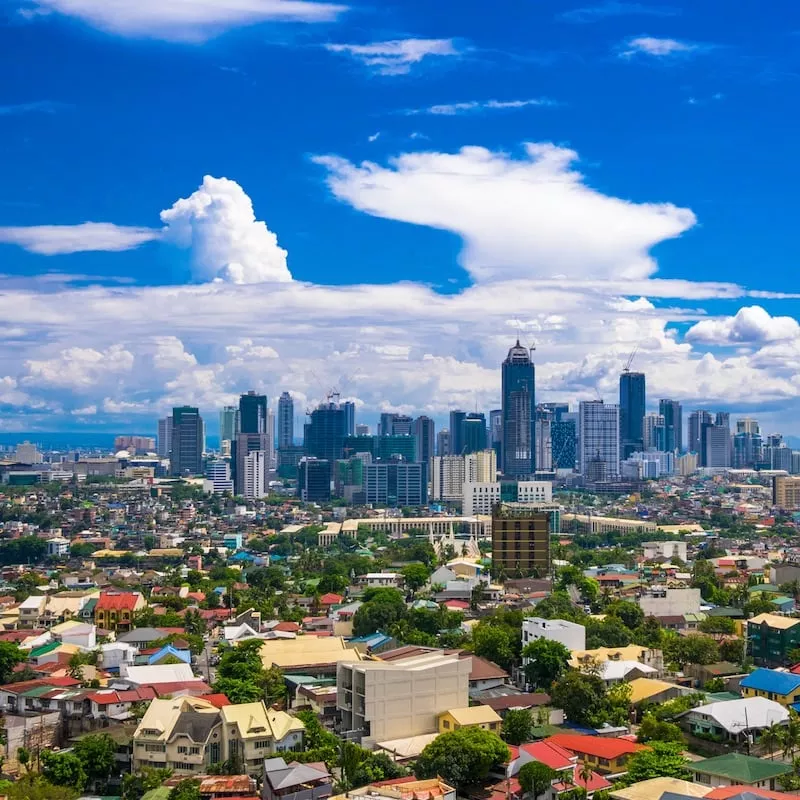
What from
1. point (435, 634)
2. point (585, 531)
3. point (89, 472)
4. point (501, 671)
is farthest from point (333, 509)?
point (501, 671)

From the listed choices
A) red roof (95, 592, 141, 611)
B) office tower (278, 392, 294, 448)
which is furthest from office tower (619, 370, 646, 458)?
red roof (95, 592, 141, 611)

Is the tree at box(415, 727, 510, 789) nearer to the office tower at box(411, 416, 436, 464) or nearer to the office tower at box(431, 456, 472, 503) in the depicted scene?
the office tower at box(431, 456, 472, 503)

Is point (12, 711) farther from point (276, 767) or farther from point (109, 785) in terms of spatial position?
point (276, 767)

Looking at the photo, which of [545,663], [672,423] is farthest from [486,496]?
[672,423]

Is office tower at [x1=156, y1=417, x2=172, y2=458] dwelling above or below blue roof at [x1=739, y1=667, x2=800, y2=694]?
above

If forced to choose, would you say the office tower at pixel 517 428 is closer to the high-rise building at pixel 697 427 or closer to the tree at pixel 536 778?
the high-rise building at pixel 697 427

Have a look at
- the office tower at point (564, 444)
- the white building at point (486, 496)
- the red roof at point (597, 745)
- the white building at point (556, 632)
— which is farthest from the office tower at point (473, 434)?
the red roof at point (597, 745)

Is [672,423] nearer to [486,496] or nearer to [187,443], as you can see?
[187,443]
